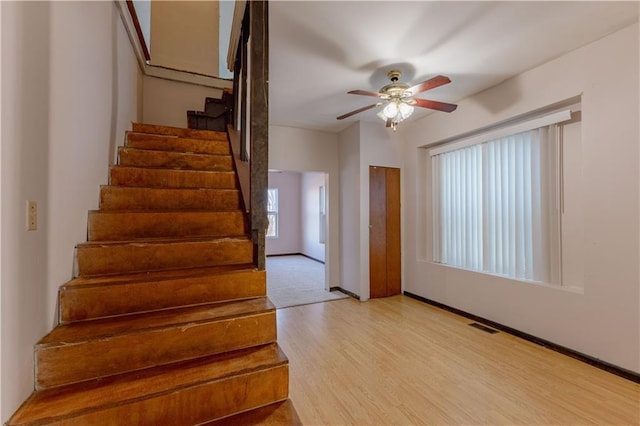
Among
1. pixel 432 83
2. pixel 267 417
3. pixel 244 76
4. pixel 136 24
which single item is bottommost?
pixel 267 417

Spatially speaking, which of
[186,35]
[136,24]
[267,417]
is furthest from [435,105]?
[186,35]

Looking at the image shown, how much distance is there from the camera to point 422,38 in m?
2.29

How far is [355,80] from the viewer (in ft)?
9.84

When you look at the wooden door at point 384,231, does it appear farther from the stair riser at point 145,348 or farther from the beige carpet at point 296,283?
the stair riser at point 145,348

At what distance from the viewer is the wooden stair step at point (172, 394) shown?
109 centimetres

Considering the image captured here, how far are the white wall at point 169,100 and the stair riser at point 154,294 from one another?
3.25 m

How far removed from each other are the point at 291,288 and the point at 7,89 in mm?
4375

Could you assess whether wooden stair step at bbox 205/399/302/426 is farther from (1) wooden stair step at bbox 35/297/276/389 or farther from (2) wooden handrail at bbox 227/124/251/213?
(2) wooden handrail at bbox 227/124/251/213

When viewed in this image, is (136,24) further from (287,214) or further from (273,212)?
(287,214)

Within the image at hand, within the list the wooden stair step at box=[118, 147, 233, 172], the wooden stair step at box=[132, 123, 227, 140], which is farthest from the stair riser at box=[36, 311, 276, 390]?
the wooden stair step at box=[132, 123, 227, 140]

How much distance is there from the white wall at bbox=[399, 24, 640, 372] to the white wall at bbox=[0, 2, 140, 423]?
368cm

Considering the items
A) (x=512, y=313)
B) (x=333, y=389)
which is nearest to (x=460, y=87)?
(x=512, y=313)

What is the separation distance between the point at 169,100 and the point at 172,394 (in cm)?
411

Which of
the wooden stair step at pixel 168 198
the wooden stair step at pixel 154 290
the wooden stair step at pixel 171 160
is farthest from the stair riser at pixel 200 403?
the wooden stair step at pixel 171 160
